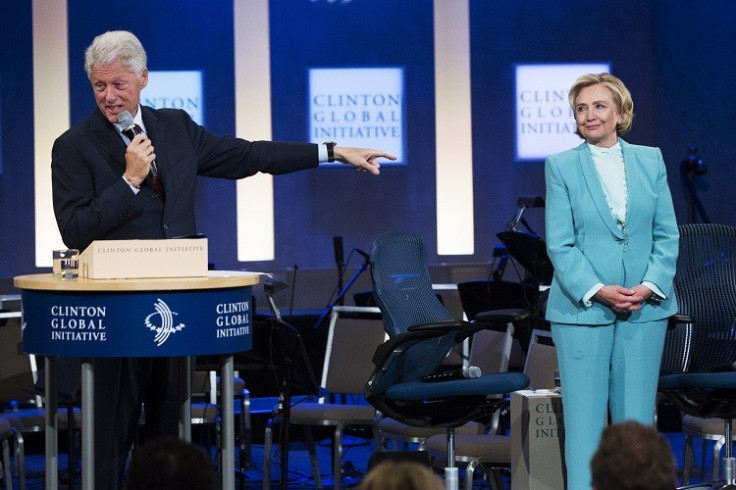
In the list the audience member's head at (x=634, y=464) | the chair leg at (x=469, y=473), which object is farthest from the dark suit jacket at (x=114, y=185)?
the audience member's head at (x=634, y=464)

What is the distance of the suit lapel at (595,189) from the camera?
12.0ft

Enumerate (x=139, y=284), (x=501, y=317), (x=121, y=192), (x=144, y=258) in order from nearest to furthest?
(x=139, y=284) → (x=144, y=258) → (x=121, y=192) → (x=501, y=317)

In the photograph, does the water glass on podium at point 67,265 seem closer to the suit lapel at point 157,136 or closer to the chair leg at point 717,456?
the suit lapel at point 157,136

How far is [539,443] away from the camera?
4105 millimetres

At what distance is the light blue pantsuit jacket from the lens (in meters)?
3.66

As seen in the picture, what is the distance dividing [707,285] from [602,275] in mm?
1113

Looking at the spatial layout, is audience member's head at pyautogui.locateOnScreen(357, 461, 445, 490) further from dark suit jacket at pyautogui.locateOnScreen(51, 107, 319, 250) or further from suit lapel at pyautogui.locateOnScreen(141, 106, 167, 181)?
suit lapel at pyautogui.locateOnScreen(141, 106, 167, 181)

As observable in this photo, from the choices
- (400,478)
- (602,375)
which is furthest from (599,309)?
(400,478)

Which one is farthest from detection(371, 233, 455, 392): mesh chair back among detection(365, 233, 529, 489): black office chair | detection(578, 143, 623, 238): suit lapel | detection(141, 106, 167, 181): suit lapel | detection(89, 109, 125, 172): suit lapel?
detection(89, 109, 125, 172): suit lapel

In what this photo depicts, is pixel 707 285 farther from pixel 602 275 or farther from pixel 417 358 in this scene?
pixel 417 358

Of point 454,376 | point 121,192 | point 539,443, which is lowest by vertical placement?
point 539,443

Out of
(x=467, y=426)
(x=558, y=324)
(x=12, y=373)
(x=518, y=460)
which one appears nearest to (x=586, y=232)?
(x=558, y=324)

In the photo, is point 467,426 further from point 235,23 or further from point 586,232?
point 235,23

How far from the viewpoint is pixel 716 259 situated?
180 inches
